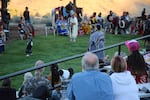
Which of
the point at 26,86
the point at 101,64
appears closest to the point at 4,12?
the point at 101,64

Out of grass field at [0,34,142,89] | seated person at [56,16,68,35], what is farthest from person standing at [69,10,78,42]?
seated person at [56,16,68,35]

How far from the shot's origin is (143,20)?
2691cm

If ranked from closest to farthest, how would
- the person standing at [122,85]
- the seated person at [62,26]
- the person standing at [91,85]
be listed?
the person standing at [91,85], the person standing at [122,85], the seated person at [62,26]

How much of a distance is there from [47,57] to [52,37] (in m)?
7.26

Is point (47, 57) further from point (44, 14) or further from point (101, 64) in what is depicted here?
point (44, 14)

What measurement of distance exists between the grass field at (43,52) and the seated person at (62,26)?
785mm

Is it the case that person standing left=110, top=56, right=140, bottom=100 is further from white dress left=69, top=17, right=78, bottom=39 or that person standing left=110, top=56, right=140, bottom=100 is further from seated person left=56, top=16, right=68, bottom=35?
seated person left=56, top=16, right=68, bottom=35

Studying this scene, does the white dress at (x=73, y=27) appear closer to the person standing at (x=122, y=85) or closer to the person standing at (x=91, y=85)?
the person standing at (x=122, y=85)

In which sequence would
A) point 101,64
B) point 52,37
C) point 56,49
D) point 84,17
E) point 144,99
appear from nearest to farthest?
point 144,99 → point 101,64 → point 56,49 → point 52,37 → point 84,17

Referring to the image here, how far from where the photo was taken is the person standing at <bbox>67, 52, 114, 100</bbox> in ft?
16.5

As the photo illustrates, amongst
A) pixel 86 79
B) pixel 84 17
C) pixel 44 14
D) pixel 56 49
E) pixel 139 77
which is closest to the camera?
pixel 86 79

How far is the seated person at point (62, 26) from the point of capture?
81.6ft

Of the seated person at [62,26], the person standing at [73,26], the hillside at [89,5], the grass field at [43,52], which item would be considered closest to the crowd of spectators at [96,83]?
the grass field at [43,52]

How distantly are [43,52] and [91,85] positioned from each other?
1336cm
